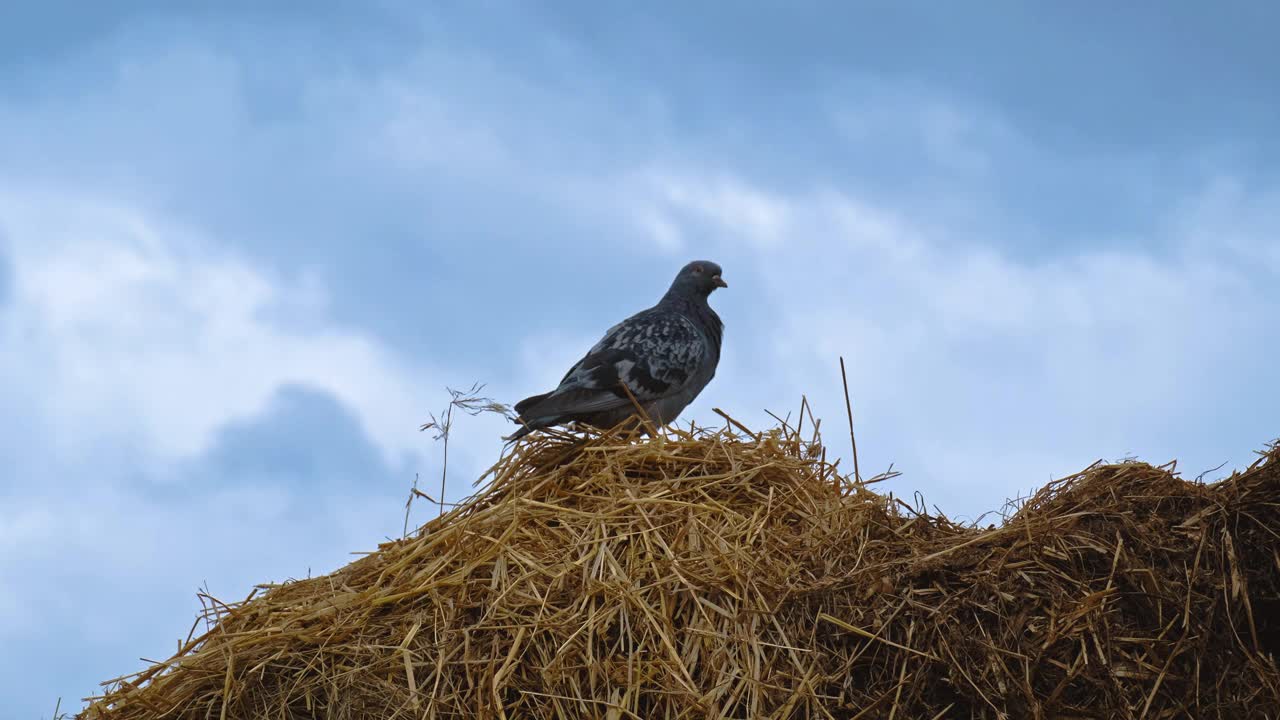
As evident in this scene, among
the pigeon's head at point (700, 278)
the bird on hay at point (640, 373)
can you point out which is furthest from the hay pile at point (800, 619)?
the pigeon's head at point (700, 278)

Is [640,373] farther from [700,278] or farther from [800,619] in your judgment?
[800,619]

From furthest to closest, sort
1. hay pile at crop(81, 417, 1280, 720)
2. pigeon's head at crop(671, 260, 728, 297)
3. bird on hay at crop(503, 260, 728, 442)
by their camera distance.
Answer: pigeon's head at crop(671, 260, 728, 297) < bird on hay at crop(503, 260, 728, 442) < hay pile at crop(81, 417, 1280, 720)

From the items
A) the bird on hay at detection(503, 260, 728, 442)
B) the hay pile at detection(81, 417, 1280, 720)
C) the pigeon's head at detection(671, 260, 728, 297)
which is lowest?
the hay pile at detection(81, 417, 1280, 720)

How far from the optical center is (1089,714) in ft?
12.7

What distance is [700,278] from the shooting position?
7672 mm

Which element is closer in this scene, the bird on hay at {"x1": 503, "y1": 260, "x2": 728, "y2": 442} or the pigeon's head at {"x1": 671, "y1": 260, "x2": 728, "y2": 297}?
the bird on hay at {"x1": 503, "y1": 260, "x2": 728, "y2": 442}

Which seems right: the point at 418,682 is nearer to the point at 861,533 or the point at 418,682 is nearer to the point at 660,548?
the point at 660,548

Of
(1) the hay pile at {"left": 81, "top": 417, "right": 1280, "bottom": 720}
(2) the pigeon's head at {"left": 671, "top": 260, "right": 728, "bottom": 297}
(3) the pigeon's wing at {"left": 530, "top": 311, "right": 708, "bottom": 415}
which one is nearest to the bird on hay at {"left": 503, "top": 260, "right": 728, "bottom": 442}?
(3) the pigeon's wing at {"left": 530, "top": 311, "right": 708, "bottom": 415}

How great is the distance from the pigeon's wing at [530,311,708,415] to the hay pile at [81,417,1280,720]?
1301 mm

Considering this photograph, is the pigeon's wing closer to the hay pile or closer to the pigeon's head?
the pigeon's head

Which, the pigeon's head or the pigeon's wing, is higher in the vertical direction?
the pigeon's head

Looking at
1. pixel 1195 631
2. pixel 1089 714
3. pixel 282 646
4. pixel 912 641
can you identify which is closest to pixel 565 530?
pixel 282 646

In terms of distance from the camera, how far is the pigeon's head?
7648mm

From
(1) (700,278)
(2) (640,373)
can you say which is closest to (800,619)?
(2) (640,373)
